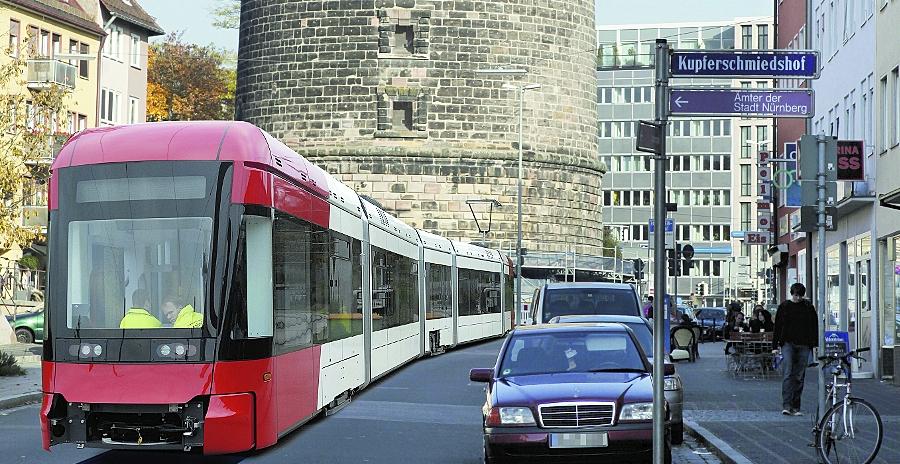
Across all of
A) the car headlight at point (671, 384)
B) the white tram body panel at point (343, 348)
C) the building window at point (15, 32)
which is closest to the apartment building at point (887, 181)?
the white tram body panel at point (343, 348)

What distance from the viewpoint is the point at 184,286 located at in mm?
14562

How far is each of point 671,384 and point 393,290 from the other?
1087 centimetres

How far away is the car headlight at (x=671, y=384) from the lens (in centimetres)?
1673

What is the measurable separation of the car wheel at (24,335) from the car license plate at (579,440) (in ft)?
117

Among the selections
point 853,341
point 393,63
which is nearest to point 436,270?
point 853,341

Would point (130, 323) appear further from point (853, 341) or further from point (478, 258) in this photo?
point (478, 258)

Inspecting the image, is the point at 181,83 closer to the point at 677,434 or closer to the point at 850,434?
the point at 677,434

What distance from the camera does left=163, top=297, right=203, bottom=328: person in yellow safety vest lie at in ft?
47.4

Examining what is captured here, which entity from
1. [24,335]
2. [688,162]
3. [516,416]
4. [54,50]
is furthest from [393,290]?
[688,162]

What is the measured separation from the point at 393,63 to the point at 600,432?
54.3 metres

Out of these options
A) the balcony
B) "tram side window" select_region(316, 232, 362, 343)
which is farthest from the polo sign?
the balcony

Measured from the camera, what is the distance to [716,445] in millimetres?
15953

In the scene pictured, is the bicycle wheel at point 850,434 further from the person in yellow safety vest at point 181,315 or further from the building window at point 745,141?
the building window at point 745,141

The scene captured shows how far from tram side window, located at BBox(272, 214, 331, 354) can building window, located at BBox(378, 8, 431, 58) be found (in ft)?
159
